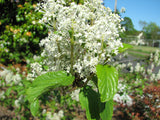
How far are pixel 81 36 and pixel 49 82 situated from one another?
0.28m

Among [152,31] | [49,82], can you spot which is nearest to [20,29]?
[49,82]

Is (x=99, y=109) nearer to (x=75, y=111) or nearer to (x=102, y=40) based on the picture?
(x=102, y=40)

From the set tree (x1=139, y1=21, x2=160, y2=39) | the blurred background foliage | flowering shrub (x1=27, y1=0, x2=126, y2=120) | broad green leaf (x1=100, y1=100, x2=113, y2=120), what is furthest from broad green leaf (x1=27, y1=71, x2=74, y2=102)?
tree (x1=139, y1=21, x2=160, y2=39)

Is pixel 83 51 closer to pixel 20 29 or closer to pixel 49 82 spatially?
pixel 49 82

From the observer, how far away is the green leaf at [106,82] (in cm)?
54

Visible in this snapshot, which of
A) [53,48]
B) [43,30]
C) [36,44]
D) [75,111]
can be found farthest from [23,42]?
[53,48]

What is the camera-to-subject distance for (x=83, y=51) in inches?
26.0

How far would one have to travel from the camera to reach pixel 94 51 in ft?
1.80

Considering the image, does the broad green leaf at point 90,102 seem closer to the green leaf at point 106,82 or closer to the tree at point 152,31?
the green leaf at point 106,82

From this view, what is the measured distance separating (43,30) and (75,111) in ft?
7.23

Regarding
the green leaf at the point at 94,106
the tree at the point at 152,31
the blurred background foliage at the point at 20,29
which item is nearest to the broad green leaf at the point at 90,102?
the green leaf at the point at 94,106

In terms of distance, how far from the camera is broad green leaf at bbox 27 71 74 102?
0.61m

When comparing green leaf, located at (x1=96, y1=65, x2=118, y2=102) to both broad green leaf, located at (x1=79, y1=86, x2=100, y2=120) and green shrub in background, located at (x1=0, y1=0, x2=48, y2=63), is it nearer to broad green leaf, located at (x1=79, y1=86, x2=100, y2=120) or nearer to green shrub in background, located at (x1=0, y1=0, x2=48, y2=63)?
broad green leaf, located at (x1=79, y1=86, x2=100, y2=120)

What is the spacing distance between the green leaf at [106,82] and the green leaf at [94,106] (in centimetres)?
13
